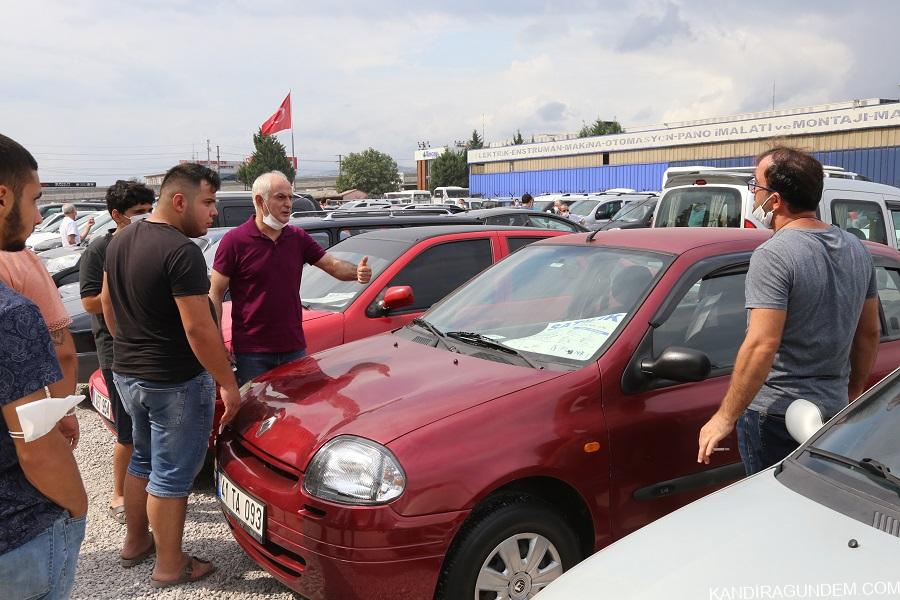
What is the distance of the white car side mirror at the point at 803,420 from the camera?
2359 mm

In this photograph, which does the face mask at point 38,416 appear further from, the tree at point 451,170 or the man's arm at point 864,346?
the tree at point 451,170

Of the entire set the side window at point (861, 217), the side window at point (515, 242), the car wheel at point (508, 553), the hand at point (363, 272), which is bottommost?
the car wheel at point (508, 553)

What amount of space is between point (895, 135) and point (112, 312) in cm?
3483

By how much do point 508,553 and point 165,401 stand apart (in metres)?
1.70

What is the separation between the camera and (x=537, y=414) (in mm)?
2820

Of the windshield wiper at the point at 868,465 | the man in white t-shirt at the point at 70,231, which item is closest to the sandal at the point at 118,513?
the windshield wiper at the point at 868,465

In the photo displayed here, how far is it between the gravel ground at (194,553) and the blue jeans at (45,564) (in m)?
1.62

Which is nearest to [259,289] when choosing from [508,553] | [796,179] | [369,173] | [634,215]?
[508,553]

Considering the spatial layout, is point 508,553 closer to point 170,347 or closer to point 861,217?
point 170,347

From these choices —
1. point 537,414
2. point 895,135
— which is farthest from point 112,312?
point 895,135

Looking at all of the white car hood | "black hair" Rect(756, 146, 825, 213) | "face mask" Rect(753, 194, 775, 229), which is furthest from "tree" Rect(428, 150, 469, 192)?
the white car hood

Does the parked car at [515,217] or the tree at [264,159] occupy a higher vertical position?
the tree at [264,159]

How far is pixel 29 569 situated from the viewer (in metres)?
1.74

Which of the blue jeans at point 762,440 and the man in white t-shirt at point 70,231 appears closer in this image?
the blue jeans at point 762,440
